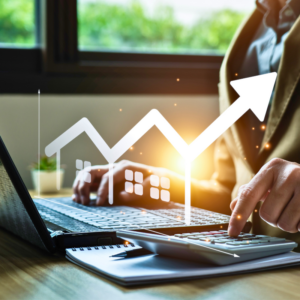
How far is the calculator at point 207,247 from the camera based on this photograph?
35 cm

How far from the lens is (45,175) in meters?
1.03

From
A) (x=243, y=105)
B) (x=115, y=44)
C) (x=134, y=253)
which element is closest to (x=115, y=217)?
(x=134, y=253)

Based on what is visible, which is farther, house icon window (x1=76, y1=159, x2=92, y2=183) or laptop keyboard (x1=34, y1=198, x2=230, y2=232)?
house icon window (x1=76, y1=159, x2=92, y2=183)

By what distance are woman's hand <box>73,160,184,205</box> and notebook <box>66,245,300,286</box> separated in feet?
0.95

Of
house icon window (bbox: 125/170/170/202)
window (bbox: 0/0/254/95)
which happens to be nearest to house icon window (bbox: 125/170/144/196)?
house icon window (bbox: 125/170/170/202)

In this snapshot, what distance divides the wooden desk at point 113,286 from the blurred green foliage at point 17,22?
115cm

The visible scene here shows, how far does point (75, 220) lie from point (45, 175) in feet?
1.78

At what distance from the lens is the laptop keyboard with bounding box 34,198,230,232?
0.48 m

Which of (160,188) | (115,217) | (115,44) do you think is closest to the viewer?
(115,217)

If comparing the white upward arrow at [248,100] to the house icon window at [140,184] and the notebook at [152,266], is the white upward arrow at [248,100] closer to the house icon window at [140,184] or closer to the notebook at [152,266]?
the house icon window at [140,184]

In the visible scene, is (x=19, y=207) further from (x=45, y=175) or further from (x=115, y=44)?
(x=115, y=44)

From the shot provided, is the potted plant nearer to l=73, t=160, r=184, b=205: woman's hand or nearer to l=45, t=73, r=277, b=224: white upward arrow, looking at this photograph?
l=45, t=73, r=277, b=224: white upward arrow

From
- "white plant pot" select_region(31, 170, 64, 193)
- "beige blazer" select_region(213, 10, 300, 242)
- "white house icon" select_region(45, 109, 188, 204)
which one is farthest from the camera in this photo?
"white plant pot" select_region(31, 170, 64, 193)

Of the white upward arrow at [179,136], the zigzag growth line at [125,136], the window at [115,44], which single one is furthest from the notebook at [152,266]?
the window at [115,44]
